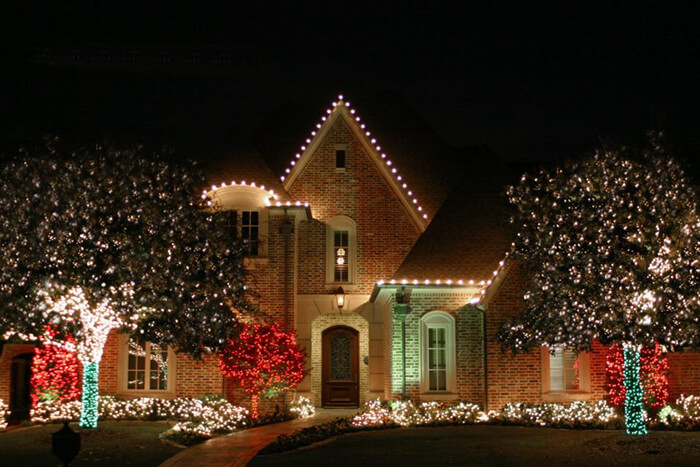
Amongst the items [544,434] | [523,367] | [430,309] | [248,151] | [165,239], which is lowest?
[544,434]

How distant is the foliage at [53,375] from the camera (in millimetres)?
20641

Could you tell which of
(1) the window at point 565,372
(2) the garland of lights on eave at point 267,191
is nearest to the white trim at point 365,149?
(2) the garland of lights on eave at point 267,191

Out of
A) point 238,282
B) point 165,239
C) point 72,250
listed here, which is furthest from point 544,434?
point 72,250

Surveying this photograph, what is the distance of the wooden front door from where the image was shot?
80.5 ft

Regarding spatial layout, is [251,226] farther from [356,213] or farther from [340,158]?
[340,158]

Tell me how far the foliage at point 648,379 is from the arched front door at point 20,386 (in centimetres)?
1525

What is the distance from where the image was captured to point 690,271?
15.6m

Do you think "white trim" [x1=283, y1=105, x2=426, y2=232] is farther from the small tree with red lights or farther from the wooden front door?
the small tree with red lights

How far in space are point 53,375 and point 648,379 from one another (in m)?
15.3

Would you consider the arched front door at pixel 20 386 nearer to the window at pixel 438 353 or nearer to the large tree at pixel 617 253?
the window at pixel 438 353

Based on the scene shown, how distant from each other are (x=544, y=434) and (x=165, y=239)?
9.26m

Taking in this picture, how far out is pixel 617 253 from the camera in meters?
15.8

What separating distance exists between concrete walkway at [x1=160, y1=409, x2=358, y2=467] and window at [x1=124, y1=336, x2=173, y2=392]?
3945 mm

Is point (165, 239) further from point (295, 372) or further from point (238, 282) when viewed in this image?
point (295, 372)
